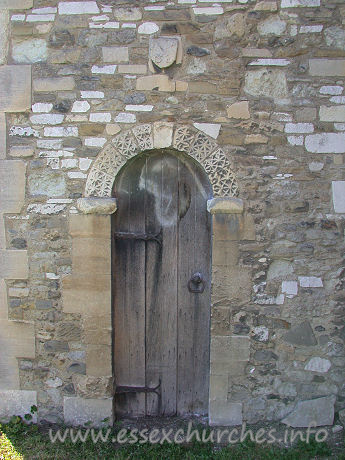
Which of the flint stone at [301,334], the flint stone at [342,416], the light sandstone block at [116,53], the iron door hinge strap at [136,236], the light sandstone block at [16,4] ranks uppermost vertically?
the light sandstone block at [16,4]

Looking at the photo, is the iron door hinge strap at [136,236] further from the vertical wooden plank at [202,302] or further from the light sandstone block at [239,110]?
the light sandstone block at [239,110]

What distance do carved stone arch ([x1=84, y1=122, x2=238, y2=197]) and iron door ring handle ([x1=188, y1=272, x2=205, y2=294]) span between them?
2.34 feet

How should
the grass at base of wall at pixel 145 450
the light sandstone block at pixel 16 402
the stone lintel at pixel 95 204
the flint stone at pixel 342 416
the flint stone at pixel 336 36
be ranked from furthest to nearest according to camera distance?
the light sandstone block at pixel 16 402 < the flint stone at pixel 342 416 < the stone lintel at pixel 95 204 < the flint stone at pixel 336 36 < the grass at base of wall at pixel 145 450

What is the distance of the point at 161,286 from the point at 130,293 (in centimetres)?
27

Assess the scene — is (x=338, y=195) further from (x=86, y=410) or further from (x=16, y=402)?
(x=16, y=402)

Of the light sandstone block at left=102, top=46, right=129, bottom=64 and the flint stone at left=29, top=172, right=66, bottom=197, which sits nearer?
the light sandstone block at left=102, top=46, right=129, bottom=64

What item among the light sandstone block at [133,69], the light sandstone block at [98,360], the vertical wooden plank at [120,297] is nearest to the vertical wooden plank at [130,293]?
the vertical wooden plank at [120,297]

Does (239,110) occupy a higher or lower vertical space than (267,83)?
lower

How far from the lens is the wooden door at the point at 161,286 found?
349 cm

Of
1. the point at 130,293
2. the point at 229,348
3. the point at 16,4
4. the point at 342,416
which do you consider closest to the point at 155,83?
the point at 16,4

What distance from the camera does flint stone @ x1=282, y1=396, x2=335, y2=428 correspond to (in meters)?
3.45

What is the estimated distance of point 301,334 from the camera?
3420 mm

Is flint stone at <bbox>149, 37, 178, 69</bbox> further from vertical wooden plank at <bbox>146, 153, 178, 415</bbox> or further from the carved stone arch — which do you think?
vertical wooden plank at <bbox>146, 153, 178, 415</bbox>

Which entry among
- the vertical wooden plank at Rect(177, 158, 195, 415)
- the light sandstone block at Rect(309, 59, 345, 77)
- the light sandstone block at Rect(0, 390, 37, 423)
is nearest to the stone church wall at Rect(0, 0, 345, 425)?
the light sandstone block at Rect(309, 59, 345, 77)
